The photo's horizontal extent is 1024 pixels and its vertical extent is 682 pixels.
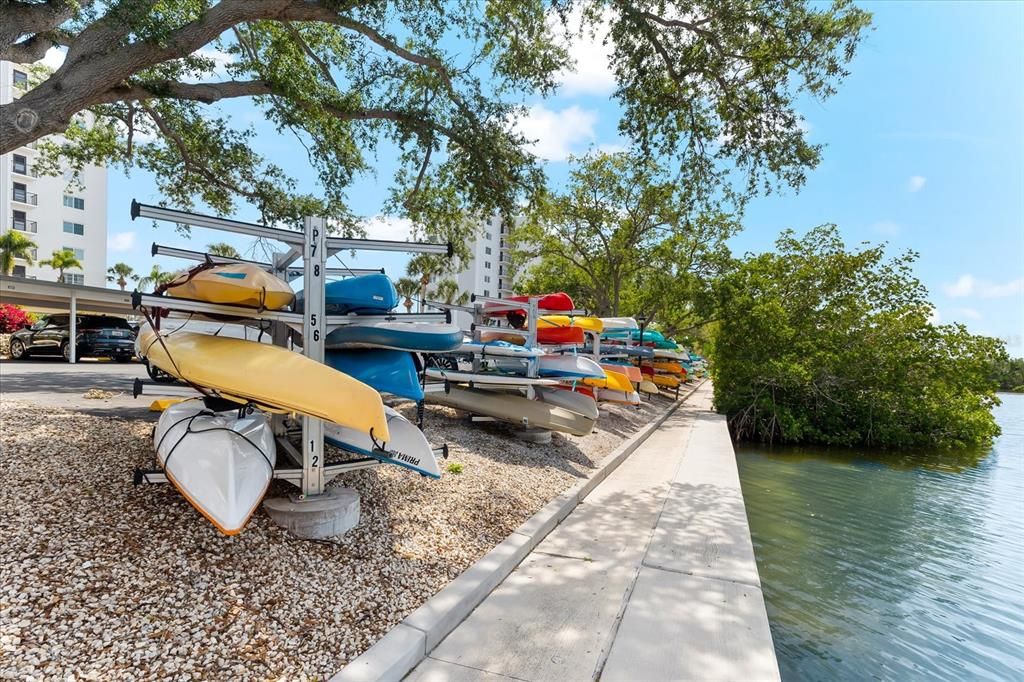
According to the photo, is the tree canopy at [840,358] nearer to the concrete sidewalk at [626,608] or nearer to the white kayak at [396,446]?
the concrete sidewalk at [626,608]

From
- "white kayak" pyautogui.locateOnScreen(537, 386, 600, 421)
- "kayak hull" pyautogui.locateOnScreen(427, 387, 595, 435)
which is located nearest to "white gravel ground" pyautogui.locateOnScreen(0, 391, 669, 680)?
"kayak hull" pyautogui.locateOnScreen(427, 387, 595, 435)

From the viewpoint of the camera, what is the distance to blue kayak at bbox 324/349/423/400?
3.92m

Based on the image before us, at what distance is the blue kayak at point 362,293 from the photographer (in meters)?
4.04

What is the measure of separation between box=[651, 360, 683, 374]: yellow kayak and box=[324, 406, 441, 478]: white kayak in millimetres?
15236

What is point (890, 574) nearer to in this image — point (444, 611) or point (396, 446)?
point (444, 611)

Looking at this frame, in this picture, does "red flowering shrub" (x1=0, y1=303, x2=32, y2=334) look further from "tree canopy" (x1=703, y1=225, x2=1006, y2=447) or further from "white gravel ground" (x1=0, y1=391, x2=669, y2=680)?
"tree canopy" (x1=703, y1=225, x2=1006, y2=447)

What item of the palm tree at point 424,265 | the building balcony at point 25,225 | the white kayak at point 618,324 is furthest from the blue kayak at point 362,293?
the building balcony at point 25,225

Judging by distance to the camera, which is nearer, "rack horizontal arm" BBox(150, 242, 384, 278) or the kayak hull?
"rack horizontal arm" BBox(150, 242, 384, 278)

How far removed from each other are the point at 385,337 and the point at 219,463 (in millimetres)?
1465

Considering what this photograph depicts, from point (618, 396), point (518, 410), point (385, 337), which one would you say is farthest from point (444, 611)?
point (618, 396)

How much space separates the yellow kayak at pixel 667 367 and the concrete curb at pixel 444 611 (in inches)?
562

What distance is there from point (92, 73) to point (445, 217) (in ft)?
20.6

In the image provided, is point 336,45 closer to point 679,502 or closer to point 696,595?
point 679,502

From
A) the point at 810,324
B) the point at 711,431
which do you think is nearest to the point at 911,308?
the point at 810,324
